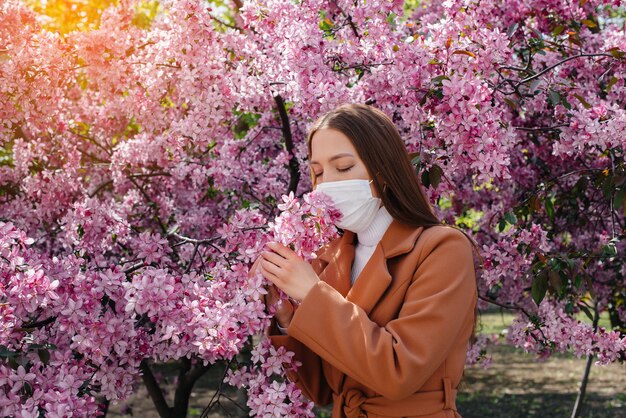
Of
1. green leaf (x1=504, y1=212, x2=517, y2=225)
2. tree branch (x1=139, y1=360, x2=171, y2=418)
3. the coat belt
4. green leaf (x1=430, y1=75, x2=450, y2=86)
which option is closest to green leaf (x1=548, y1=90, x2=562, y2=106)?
green leaf (x1=430, y1=75, x2=450, y2=86)

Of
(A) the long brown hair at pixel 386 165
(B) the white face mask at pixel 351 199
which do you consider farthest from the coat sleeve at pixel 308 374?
(A) the long brown hair at pixel 386 165

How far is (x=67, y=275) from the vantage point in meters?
2.76

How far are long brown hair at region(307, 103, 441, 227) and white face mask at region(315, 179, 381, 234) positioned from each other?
0.05 meters

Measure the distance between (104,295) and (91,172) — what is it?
276cm

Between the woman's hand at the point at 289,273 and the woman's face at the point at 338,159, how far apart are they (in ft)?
0.98

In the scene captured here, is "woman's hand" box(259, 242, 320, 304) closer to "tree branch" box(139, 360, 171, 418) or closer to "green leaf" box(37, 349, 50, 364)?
"green leaf" box(37, 349, 50, 364)

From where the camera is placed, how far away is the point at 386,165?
2.35m

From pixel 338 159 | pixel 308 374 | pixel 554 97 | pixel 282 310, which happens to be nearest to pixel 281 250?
pixel 282 310

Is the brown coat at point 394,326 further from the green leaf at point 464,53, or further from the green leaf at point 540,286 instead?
the green leaf at point 540,286

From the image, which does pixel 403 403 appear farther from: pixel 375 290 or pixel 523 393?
pixel 523 393

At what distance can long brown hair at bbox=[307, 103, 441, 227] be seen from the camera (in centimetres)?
235

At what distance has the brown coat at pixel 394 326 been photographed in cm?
207

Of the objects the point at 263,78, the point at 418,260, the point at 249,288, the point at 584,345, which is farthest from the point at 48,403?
the point at 584,345

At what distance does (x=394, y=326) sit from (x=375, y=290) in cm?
16
